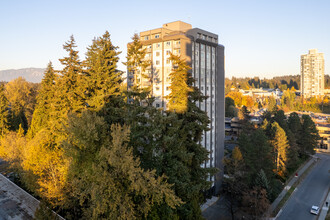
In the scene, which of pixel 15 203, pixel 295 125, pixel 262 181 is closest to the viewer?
pixel 15 203

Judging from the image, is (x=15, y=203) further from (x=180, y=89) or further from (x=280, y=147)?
(x=280, y=147)

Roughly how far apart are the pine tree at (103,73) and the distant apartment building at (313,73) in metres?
129

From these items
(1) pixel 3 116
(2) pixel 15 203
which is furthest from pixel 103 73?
(1) pixel 3 116

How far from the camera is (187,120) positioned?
59.7 ft

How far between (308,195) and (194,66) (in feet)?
87.7

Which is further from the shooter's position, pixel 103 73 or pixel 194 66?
pixel 194 66

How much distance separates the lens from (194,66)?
29359 millimetres

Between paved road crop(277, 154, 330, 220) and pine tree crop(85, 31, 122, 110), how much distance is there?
25925 millimetres

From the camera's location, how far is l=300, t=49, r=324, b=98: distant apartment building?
120062 millimetres

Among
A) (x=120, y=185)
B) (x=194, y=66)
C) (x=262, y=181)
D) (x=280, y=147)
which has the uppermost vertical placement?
(x=194, y=66)

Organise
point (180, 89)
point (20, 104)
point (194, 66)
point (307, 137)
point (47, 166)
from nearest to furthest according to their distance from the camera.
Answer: point (180, 89) < point (47, 166) < point (194, 66) < point (307, 137) < point (20, 104)

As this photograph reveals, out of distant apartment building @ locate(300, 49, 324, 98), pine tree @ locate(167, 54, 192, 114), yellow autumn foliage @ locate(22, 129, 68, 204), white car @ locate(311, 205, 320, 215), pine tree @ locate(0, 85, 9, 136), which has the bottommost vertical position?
white car @ locate(311, 205, 320, 215)

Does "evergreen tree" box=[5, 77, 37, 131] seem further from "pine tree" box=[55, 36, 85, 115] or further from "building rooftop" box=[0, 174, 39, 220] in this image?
"pine tree" box=[55, 36, 85, 115]

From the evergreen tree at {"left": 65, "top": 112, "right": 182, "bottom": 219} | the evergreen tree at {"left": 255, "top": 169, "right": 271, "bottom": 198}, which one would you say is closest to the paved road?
the evergreen tree at {"left": 255, "top": 169, "right": 271, "bottom": 198}
